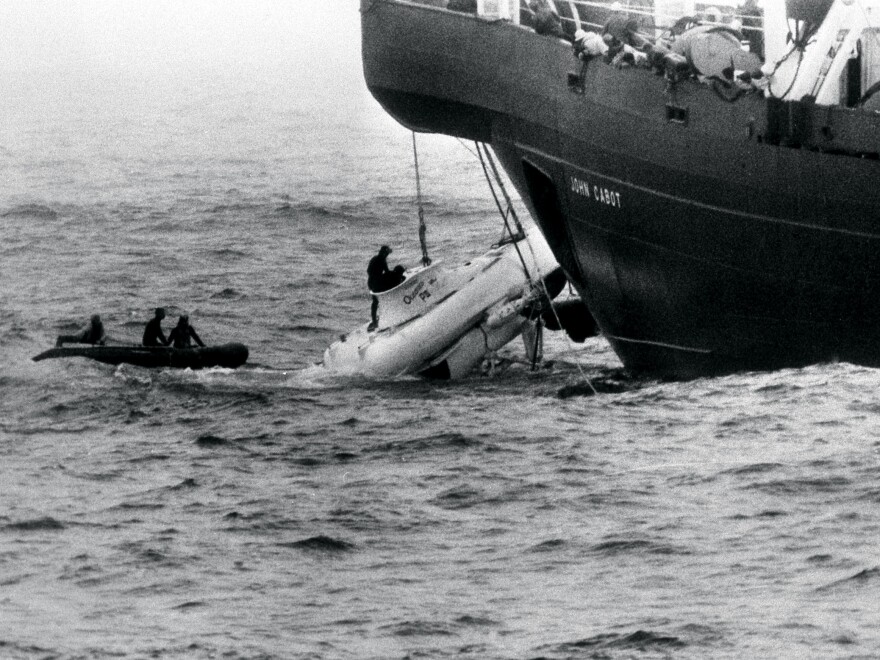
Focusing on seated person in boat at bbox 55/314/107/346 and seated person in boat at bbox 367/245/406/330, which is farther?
seated person in boat at bbox 55/314/107/346

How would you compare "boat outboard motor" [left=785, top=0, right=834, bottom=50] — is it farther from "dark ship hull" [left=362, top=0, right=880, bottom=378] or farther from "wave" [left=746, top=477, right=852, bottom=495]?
"wave" [left=746, top=477, right=852, bottom=495]

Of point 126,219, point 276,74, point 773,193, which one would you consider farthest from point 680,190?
point 276,74

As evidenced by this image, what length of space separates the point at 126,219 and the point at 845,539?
4198cm

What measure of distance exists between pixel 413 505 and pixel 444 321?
31.2 ft

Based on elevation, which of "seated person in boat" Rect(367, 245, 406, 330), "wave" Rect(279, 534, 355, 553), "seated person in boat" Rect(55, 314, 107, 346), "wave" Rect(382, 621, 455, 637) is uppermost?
"seated person in boat" Rect(367, 245, 406, 330)

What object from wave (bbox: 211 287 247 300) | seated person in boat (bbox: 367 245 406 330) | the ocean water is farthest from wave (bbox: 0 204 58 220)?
seated person in boat (bbox: 367 245 406 330)

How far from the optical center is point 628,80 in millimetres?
26781

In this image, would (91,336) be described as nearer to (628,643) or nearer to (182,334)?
(182,334)

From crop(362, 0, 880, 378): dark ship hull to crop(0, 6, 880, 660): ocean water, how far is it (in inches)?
38.8

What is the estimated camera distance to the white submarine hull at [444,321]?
30.3 metres

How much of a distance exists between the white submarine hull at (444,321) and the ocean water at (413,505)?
1.55 ft

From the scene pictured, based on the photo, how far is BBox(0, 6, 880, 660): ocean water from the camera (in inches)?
666

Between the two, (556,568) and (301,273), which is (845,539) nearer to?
(556,568)

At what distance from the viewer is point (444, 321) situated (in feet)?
99.7
